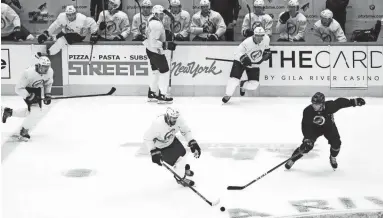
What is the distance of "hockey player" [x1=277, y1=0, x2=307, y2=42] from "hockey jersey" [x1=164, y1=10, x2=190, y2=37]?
1.48m

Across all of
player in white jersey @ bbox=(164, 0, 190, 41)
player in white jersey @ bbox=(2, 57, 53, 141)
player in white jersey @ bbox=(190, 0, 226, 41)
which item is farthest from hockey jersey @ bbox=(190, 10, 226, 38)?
player in white jersey @ bbox=(2, 57, 53, 141)

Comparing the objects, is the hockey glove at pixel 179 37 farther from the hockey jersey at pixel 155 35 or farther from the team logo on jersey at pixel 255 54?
the team logo on jersey at pixel 255 54

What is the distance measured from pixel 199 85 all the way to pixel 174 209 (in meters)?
5.51

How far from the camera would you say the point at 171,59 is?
14.1 metres

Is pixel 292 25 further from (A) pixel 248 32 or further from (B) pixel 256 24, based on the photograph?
(A) pixel 248 32

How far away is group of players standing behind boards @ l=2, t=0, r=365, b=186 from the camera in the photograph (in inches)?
367

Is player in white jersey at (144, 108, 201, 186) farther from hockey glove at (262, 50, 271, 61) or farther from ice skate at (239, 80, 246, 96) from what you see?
ice skate at (239, 80, 246, 96)

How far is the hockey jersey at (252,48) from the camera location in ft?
44.8

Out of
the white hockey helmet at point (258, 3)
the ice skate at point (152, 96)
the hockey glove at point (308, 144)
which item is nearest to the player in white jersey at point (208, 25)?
the white hockey helmet at point (258, 3)

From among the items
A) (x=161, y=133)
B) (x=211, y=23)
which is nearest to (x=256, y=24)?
(x=211, y=23)

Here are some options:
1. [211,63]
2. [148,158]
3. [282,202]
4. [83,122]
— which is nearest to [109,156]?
[148,158]

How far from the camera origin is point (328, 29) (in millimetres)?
14336

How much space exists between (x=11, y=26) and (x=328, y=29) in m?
5.12

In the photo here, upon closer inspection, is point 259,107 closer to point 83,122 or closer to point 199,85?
point 199,85
